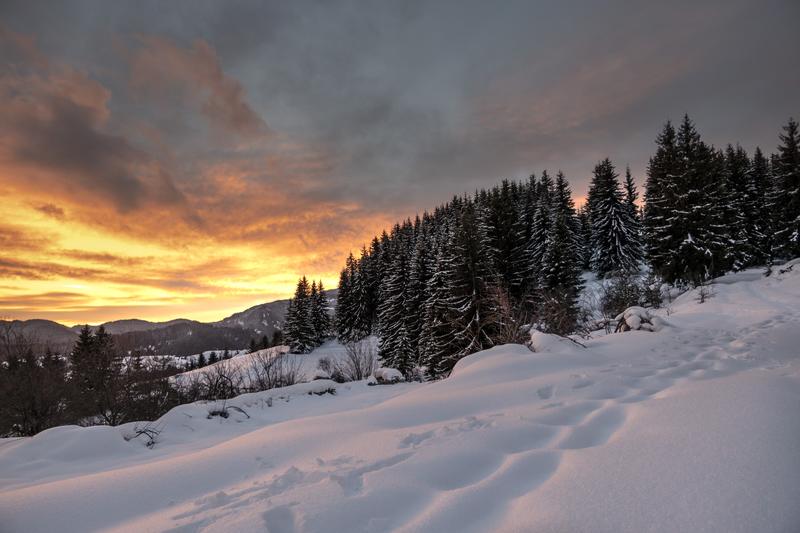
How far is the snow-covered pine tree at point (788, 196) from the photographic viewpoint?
25016 millimetres

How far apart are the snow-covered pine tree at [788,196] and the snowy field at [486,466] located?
31516mm

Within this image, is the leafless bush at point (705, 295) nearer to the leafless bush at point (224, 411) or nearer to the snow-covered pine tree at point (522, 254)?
the snow-covered pine tree at point (522, 254)

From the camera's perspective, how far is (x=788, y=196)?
85.4 ft

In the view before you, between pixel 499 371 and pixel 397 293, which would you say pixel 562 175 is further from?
pixel 499 371

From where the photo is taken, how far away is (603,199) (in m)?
35.2

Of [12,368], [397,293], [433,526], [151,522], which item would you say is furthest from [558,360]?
[397,293]

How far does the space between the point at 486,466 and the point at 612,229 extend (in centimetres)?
3846

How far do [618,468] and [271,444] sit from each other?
9.80 ft

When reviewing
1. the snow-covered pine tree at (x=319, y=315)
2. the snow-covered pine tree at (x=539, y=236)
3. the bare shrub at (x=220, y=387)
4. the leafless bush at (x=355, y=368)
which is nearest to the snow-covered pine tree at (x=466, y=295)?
the leafless bush at (x=355, y=368)

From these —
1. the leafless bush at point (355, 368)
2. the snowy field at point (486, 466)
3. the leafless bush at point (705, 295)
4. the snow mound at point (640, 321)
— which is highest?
the leafless bush at point (705, 295)

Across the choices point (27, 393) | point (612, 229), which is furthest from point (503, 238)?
point (27, 393)

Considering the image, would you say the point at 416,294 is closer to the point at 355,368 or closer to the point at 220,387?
the point at 355,368

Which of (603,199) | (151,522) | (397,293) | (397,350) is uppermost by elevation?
(603,199)

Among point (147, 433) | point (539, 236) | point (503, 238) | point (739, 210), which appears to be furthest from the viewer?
point (539, 236)
